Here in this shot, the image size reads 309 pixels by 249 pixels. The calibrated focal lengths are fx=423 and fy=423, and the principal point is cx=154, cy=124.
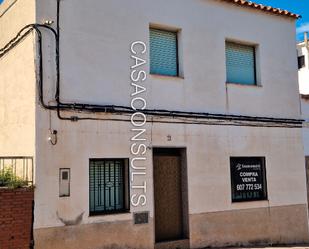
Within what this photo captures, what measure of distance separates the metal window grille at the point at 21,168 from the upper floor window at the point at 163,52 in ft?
11.5

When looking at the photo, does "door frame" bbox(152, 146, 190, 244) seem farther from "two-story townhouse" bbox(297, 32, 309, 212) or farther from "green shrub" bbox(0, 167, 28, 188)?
"two-story townhouse" bbox(297, 32, 309, 212)

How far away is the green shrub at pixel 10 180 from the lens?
7529 mm

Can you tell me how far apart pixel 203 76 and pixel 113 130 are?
113 inches

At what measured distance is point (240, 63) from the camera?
11.4 metres

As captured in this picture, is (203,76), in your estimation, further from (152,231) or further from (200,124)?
(152,231)

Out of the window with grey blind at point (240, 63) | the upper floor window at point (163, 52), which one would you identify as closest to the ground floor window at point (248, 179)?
the window with grey blind at point (240, 63)

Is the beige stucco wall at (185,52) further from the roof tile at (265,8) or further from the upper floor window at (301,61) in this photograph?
the upper floor window at (301,61)

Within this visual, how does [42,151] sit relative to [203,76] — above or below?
below

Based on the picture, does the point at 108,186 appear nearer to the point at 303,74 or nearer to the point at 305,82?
the point at 305,82

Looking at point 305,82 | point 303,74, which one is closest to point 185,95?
point 305,82

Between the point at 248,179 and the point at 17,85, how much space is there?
6105mm

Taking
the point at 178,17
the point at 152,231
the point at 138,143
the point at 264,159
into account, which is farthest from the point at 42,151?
the point at 264,159

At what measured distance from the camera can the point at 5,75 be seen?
9.52 meters

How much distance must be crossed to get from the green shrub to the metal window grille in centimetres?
4
